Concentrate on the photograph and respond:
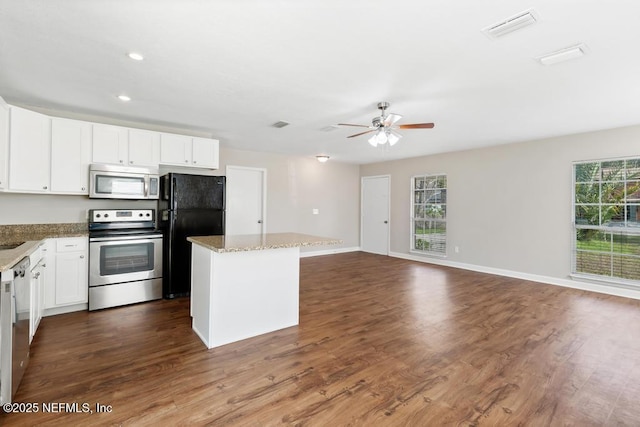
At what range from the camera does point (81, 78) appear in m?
2.79

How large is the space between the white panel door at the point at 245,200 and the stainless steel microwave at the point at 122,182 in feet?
6.77

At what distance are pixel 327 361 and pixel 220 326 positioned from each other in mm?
1006

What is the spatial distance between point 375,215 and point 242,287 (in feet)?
18.5

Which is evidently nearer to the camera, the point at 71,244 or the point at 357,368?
the point at 357,368

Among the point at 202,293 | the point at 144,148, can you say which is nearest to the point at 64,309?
the point at 202,293

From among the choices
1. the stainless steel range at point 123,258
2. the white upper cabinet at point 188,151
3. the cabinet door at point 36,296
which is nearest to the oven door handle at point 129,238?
the stainless steel range at point 123,258

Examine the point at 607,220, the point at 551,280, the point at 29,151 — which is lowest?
the point at 551,280

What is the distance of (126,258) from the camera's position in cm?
366

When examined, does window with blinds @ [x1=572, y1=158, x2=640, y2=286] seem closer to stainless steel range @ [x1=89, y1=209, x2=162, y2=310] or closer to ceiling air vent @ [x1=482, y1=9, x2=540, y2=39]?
ceiling air vent @ [x1=482, y1=9, x2=540, y2=39]

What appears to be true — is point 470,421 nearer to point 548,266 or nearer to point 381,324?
point 381,324

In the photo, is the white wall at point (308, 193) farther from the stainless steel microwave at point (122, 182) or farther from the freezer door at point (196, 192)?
the stainless steel microwave at point (122, 182)

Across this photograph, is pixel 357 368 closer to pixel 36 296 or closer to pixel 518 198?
pixel 36 296

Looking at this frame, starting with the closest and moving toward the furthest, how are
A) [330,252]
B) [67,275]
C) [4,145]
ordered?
[4,145]
[67,275]
[330,252]

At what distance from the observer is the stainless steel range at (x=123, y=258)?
345 centimetres
